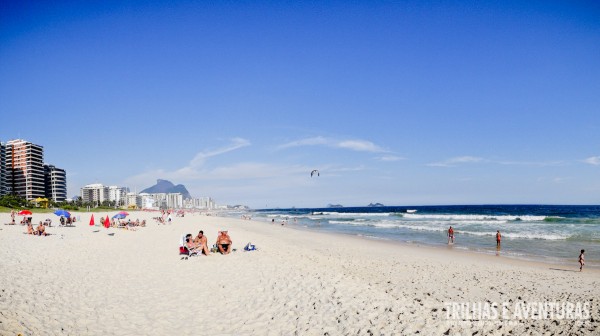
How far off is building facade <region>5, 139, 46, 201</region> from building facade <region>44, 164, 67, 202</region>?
11.5 meters

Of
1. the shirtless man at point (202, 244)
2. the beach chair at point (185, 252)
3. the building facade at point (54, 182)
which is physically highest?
the building facade at point (54, 182)

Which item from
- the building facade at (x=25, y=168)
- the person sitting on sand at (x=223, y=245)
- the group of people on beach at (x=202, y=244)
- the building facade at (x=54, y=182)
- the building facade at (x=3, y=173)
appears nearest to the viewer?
the group of people on beach at (x=202, y=244)

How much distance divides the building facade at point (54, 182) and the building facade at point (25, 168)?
11.5 meters

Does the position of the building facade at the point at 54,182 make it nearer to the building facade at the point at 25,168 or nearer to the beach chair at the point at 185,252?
the building facade at the point at 25,168

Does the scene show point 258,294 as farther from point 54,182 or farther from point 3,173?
point 54,182

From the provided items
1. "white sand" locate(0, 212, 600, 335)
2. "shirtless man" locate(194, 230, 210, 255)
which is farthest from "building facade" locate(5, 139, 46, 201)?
"shirtless man" locate(194, 230, 210, 255)

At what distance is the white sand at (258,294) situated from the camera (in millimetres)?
6785

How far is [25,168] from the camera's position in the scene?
130m

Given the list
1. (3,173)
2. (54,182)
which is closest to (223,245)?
(3,173)

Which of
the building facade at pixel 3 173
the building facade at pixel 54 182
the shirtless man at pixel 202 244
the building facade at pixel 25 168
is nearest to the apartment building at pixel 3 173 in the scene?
the building facade at pixel 3 173

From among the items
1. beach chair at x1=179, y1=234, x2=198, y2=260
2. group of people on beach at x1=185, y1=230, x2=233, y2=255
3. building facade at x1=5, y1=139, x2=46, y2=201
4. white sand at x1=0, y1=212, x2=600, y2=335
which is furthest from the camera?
building facade at x1=5, y1=139, x2=46, y2=201

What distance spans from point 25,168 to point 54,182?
71.4 feet

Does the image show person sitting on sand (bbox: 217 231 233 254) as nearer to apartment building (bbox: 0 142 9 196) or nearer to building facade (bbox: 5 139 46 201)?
building facade (bbox: 5 139 46 201)

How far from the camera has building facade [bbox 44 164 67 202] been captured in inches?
5837
